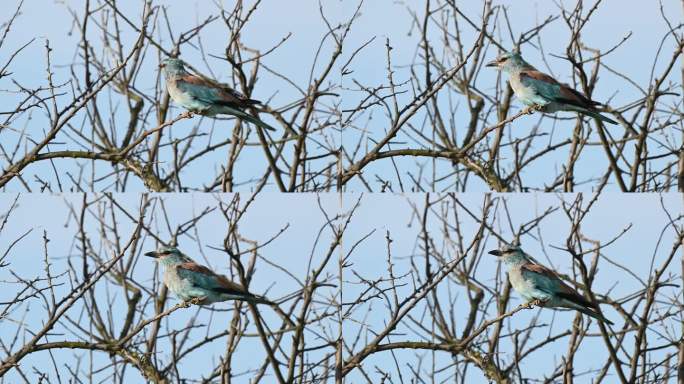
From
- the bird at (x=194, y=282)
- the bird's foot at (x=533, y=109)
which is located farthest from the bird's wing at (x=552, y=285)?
the bird at (x=194, y=282)

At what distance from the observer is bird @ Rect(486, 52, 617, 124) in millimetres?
6223

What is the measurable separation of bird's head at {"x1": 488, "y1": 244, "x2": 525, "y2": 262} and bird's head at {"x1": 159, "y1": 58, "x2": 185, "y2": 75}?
A: 1476 mm

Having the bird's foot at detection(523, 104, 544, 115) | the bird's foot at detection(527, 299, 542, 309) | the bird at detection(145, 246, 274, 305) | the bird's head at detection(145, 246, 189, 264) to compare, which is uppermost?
the bird's foot at detection(523, 104, 544, 115)

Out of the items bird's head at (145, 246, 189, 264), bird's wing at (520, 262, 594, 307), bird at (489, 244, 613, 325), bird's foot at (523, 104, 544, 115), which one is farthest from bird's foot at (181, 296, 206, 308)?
bird's foot at (523, 104, 544, 115)

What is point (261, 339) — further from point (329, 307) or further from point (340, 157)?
point (340, 157)

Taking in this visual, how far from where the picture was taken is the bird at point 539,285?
A: 6207 mm

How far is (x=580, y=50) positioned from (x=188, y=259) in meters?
1.84

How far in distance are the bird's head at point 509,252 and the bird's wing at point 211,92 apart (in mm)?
1160

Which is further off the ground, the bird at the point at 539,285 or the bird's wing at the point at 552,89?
the bird's wing at the point at 552,89

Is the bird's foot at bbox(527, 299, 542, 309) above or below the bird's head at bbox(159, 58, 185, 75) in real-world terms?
below

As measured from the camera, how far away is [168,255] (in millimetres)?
6203

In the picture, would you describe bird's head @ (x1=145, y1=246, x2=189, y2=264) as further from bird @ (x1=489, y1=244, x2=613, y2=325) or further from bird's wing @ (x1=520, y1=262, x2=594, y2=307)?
bird's wing @ (x1=520, y1=262, x2=594, y2=307)

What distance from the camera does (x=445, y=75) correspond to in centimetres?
636

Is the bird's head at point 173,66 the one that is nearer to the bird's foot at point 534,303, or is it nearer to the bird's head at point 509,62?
the bird's head at point 509,62
